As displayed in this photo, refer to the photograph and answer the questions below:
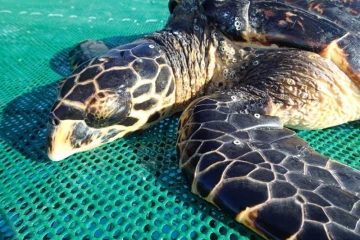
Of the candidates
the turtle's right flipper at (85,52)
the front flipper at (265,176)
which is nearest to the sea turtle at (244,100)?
the front flipper at (265,176)

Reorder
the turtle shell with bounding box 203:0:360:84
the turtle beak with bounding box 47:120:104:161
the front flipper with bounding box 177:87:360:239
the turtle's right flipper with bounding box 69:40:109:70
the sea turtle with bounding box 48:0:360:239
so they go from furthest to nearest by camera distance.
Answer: the turtle's right flipper with bounding box 69:40:109:70 < the turtle shell with bounding box 203:0:360:84 < the turtle beak with bounding box 47:120:104:161 < the sea turtle with bounding box 48:0:360:239 < the front flipper with bounding box 177:87:360:239

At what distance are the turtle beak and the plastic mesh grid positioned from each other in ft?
0.23

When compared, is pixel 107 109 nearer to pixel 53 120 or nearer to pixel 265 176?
pixel 53 120

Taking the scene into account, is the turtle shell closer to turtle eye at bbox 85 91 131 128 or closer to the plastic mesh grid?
the plastic mesh grid

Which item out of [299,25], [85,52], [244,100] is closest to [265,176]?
[244,100]

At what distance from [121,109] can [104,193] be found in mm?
550

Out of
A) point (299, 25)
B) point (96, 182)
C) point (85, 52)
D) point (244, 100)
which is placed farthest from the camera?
point (85, 52)

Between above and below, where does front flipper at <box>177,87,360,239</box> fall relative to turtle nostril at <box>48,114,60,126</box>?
above

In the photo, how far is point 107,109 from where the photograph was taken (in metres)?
1.98

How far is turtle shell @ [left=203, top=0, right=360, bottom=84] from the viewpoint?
7.18 feet

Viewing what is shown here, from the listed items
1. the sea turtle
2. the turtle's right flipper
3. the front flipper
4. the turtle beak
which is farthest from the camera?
the turtle's right flipper

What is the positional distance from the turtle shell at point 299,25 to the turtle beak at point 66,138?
118 cm

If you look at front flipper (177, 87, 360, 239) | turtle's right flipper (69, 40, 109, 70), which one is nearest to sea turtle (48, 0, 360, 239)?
front flipper (177, 87, 360, 239)

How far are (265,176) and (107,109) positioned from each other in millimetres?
989
